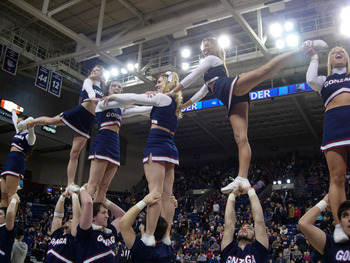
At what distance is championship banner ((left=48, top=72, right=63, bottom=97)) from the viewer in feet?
59.6

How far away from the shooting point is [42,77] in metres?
17.9

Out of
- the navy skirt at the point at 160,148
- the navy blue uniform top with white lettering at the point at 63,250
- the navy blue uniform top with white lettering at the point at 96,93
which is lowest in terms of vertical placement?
the navy blue uniform top with white lettering at the point at 63,250

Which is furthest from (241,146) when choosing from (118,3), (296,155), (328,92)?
(296,155)

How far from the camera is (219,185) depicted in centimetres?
2450

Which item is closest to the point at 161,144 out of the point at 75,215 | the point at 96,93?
the point at 75,215

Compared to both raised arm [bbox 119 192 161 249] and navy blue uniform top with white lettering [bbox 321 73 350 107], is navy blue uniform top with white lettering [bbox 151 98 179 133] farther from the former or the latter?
navy blue uniform top with white lettering [bbox 321 73 350 107]

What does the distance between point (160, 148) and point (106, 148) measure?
1140mm

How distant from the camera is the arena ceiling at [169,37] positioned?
47.3ft

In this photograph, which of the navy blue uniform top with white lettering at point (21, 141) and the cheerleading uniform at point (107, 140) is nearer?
the cheerleading uniform at point (107, 140)

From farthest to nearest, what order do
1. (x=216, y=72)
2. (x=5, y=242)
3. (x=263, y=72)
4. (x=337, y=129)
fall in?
(x=5, y=242) → (x=216, y=72) → (x=263, y=72) → (x=337, y=129)

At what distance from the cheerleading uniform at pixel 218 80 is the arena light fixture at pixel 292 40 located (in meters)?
12.7

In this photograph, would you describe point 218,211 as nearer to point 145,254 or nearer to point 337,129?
point 337,129

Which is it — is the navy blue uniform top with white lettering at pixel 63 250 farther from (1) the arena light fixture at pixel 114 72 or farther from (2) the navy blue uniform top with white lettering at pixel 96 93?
(1) the arena light fixture at pixel 114 72

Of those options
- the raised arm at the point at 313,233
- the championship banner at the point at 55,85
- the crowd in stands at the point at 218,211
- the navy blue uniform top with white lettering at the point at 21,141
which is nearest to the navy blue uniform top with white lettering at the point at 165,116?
the raised arm at the point at 313,233
